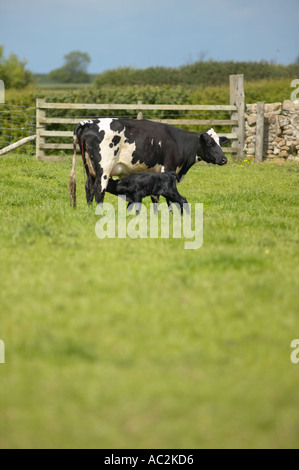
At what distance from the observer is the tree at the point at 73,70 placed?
448ft

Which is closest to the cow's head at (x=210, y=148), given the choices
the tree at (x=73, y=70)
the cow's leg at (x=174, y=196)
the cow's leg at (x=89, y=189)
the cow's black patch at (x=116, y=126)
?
the cow's black patch at (x=116, y=126)

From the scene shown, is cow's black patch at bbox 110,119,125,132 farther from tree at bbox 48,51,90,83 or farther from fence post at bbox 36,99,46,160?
tree at bbox 48,51,90,83

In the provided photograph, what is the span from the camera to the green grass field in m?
3.02

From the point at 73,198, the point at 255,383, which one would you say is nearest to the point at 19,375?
the point at 255,383

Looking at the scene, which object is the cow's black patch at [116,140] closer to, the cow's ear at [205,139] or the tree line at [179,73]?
the cow's ear at [205,139]

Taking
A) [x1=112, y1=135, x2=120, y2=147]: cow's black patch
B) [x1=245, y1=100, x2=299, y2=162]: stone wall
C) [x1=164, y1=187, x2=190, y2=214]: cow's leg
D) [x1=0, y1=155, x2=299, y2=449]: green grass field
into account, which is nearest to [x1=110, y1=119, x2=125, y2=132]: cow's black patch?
[x1=112, y1=135, x2=120, y2=147]: cow's black patch

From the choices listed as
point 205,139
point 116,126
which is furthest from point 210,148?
point 116,126

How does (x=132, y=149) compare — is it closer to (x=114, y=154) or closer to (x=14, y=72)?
(x=114, y=154)

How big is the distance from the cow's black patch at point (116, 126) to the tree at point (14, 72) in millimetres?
32643

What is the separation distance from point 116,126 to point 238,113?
10.3 m

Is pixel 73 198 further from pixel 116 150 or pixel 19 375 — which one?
pixel 19 375

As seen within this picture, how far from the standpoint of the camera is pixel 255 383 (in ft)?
11.2

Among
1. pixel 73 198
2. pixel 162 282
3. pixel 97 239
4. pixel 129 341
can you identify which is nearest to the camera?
pixel 129 341
